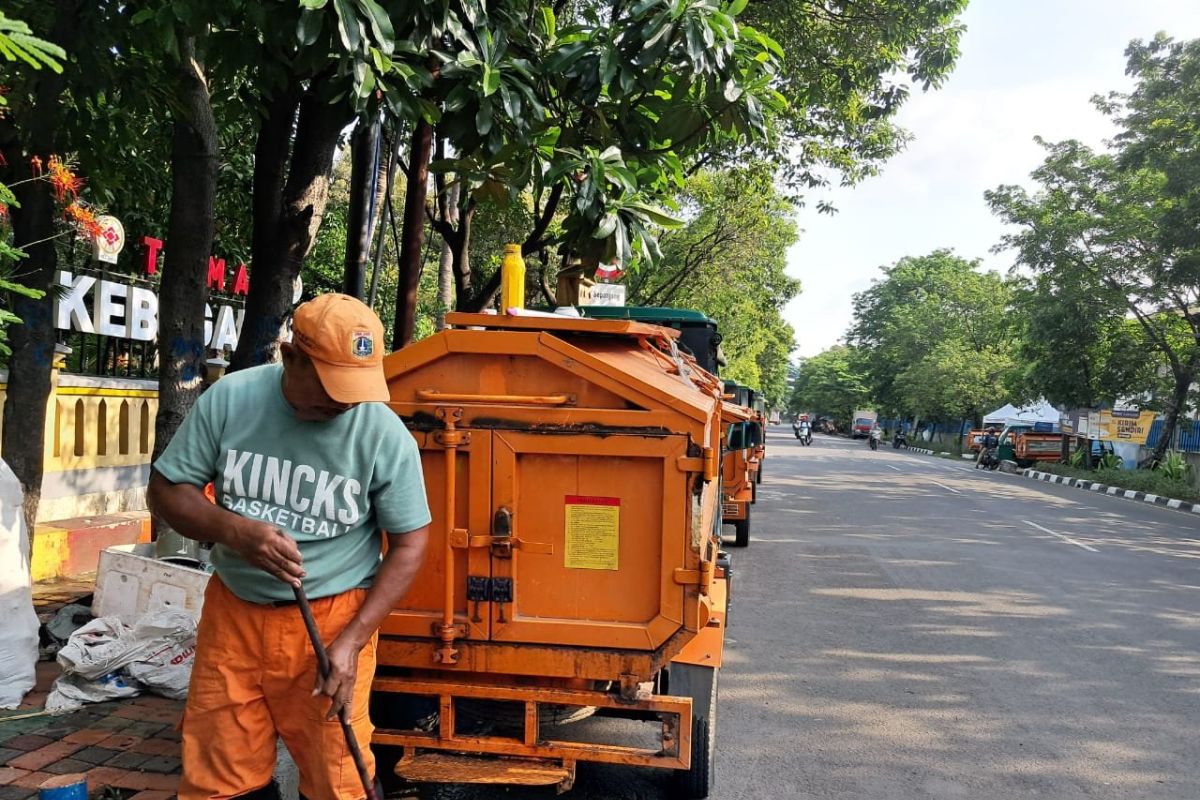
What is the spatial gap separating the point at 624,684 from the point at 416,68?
2.93 m

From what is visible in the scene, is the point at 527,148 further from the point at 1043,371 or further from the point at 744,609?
the point at 1043,371

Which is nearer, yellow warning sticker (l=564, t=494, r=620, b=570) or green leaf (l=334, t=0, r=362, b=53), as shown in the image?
yellow warning sticker (l=564, t=494, r=620, b=570)

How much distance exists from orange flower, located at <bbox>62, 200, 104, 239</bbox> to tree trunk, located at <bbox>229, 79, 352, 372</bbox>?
170cm

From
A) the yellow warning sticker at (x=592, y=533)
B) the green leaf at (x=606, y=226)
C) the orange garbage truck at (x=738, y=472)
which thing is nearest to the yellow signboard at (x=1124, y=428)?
the orange garbage truck at (x=738, y=472)

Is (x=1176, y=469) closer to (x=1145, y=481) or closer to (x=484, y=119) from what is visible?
(x=1145, y=481)

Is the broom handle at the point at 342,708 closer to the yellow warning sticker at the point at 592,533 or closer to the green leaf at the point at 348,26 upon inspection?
the yellow warning sticker at the point at 592,533

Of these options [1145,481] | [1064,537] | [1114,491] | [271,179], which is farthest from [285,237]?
[1145,481]

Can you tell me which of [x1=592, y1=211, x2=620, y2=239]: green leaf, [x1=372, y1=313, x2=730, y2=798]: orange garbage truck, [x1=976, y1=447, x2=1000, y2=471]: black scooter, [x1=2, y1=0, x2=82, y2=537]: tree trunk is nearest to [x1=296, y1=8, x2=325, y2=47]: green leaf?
[x1=372, y1=313, x2=730, y2=798]: orange garbage truck

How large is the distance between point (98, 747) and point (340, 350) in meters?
2.61

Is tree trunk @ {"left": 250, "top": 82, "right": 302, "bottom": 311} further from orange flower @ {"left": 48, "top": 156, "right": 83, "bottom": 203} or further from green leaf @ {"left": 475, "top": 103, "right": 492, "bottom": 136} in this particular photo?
green leaf @ {"left": 475, "top": 103, "right": 492, "bottom": 136}

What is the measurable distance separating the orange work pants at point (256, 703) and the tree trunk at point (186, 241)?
315 centimetres

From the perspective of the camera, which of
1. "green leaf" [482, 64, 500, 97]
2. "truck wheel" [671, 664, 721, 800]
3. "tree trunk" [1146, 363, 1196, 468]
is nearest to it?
"truck wheel" [671, 664, 721, 800]

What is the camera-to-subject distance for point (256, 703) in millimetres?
2424

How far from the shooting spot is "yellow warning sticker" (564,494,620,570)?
3.22 metres
